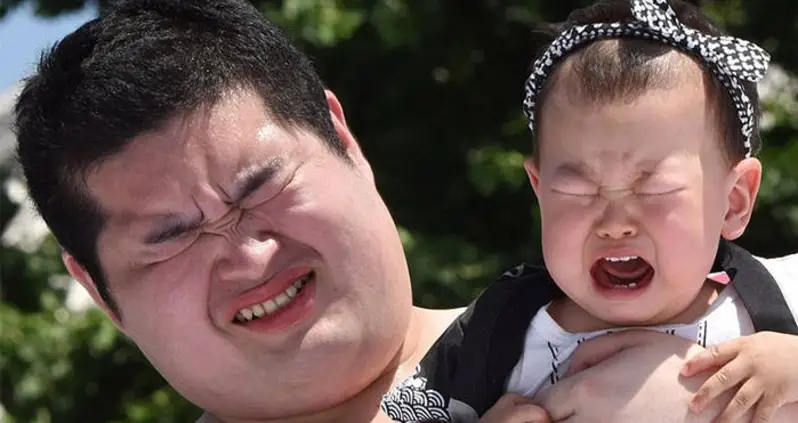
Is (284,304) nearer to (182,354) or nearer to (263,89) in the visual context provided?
(182,354)

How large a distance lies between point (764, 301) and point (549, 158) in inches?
14.4

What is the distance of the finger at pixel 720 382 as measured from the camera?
164 cm

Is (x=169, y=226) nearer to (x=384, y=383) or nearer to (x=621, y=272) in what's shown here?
(x=384, y=383)

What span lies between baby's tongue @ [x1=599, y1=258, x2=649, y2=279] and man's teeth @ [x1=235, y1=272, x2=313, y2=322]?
0.51 meters

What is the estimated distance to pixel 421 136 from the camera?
404 centimetres

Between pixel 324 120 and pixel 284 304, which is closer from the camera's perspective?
pixel 284 304

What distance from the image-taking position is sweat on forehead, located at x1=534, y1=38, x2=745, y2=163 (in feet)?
5.46

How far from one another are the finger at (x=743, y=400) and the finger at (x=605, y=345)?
0.14 metres

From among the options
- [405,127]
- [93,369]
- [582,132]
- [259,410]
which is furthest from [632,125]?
[93,369]

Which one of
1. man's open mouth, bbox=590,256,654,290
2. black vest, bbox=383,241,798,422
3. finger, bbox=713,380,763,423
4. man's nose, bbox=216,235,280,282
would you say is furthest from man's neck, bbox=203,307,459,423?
finger, bbox=713,380,763,423

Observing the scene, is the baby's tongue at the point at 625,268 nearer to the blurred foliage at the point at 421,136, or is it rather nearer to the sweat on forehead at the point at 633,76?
the sweat on forehead at the point at 633,76

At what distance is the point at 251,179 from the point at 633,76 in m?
0.62

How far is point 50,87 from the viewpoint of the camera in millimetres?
2029

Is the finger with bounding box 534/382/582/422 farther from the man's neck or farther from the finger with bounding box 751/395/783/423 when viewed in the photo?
the man's neck
